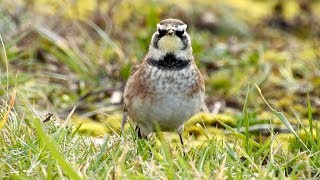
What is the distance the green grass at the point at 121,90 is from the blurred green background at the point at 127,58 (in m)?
0.01

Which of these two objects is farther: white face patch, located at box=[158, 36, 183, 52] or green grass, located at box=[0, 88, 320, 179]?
white face patch, located at box=[158, 36, 183, 52]

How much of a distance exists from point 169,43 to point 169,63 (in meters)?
0.12

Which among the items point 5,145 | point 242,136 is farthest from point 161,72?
point 5,145

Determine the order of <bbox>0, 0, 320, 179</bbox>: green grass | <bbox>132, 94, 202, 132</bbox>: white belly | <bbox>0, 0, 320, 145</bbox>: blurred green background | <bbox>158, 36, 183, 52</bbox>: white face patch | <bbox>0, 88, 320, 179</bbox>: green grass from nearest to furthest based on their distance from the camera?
<bbox>0, 88, 320, 179</bbox>: green grass, <bbox>0, 0, 320, 179</bbox>: green grass, <bbox>132, 94, 202, 132</bbox>: white belly, <bbox>158, 36, 183, 52</bbox>: white face patch, <bbox>0, 0, 320, 145</bbox>: blurred green background

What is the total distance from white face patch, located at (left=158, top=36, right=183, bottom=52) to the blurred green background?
90cm

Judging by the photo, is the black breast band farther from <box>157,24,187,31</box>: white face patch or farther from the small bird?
<box>157,24,187,31</box>: white face patch

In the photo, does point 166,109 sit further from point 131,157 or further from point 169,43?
point 131,157

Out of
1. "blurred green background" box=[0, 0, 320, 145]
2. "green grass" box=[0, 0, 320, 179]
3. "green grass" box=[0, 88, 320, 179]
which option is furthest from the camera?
"blurred green background" box=[0, 0, 320, 145]

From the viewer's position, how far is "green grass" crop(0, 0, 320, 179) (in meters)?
4.03

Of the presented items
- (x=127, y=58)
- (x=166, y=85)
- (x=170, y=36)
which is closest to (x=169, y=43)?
(x=170, y=36)

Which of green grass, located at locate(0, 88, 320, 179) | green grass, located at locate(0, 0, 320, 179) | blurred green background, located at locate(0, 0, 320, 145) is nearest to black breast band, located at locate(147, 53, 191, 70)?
green grass, located at locate(0, 0, 320, 179)

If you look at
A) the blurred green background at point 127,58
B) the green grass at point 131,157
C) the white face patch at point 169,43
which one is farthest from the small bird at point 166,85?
the blurred green background at point 127,58

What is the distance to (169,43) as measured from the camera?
506 cm

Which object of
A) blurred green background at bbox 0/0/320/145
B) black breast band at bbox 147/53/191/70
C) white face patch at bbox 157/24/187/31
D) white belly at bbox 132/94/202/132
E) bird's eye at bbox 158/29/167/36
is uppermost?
white face patch at bbox 157/24/187/31
